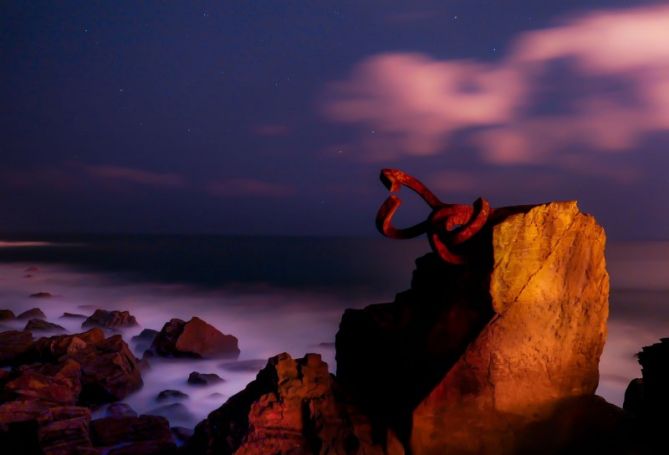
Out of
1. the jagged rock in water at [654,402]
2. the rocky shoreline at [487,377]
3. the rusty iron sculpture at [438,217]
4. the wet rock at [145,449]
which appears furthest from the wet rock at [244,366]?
the jagged rock in water at [654,402]

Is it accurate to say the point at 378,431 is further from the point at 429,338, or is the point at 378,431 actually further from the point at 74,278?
the point at 74,278

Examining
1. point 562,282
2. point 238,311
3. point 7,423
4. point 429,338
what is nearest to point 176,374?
point 7,423

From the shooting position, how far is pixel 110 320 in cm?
1538

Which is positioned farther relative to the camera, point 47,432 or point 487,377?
point 47,432

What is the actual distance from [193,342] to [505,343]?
29.2ft

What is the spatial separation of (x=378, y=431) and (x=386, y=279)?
28630mm

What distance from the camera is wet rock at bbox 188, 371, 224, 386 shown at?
10295 mm

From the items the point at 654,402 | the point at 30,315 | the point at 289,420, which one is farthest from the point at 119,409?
the point at 30,315

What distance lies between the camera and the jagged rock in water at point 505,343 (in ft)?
13.3

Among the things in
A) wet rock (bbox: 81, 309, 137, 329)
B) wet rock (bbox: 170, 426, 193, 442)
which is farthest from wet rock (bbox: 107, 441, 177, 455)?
wet rock (bbox: 81, 309, 137, 329)

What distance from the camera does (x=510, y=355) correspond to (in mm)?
4137

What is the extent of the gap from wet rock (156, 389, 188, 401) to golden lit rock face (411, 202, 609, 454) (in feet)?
21.6

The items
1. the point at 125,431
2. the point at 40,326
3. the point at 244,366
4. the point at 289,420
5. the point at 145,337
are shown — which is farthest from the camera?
the point at 145,337

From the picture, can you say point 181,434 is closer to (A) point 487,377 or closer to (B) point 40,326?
(A) point 487,377
